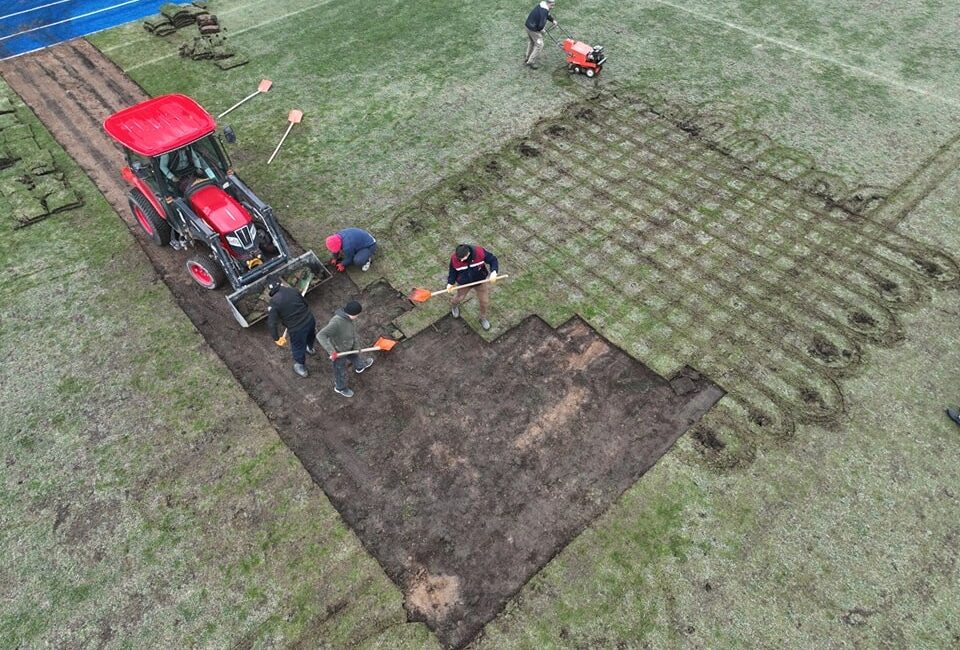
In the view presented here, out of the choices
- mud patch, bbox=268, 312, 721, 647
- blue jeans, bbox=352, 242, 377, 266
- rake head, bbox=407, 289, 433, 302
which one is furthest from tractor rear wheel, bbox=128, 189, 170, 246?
rake head, bbox=407, 289, 433, 302

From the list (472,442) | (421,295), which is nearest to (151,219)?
(421,295)

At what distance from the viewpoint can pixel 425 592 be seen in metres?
5.74

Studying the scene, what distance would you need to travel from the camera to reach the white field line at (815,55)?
38.9 feet

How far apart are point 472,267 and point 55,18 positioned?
52.7 ft

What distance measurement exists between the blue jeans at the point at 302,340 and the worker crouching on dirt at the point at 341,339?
1.06ft

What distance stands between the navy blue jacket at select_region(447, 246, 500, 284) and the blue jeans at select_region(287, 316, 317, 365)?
1980mm

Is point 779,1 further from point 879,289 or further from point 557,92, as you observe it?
point 879,289

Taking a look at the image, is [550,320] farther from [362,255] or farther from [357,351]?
[362,255]

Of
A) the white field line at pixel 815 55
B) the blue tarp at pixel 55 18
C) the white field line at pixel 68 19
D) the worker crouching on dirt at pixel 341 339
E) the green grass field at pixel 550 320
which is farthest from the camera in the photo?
the white field line at pixel 68 19

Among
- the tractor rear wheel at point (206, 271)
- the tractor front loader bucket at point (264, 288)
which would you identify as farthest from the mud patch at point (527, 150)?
the tractor rear wheel at point (206, 271)

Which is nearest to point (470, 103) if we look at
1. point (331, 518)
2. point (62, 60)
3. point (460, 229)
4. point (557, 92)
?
point (557, 92)

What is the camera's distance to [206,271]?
810cm

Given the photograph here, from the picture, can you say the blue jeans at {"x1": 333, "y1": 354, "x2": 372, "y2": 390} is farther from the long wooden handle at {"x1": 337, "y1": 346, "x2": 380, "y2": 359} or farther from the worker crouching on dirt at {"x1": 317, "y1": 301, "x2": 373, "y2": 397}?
the long wooden handle at {"x1": 337, "y1": 346, "x2": 380, "y2": 359}

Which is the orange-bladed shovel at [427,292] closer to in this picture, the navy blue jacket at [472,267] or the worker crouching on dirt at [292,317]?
the navy blue jacket at [472,267]
